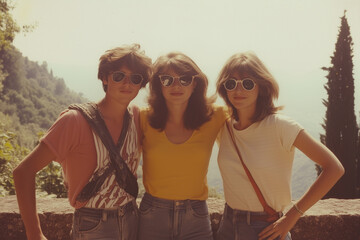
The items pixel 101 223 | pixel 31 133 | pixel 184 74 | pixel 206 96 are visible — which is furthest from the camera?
pixel 31 133

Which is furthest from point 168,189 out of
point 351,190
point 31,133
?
point 31,133

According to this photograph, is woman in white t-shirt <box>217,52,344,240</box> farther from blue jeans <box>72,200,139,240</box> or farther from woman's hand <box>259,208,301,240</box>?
blue jeans <box>72,200,139,240</box>

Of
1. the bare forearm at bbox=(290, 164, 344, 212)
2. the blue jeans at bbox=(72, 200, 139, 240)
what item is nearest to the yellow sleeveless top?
the blue jeans at bbox=(72, 200, 139, 240)

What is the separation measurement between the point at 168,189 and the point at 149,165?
251 mm

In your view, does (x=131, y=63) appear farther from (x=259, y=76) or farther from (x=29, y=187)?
(x=29, y=187)

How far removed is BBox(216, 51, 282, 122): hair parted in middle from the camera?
102 inches

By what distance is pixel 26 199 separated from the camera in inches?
82.9

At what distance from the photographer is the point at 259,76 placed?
259 cm

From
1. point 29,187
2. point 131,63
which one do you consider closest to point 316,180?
point 131,63

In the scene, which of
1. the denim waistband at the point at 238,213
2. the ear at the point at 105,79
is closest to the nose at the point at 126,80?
the ear at the point at 105,79

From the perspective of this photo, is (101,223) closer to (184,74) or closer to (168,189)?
(168,189)

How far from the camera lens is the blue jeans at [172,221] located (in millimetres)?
2535

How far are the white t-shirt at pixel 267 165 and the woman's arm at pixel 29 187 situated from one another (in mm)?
1325

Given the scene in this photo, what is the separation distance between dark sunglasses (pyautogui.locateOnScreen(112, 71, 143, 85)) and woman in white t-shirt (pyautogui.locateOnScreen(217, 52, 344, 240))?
2.14 ft
